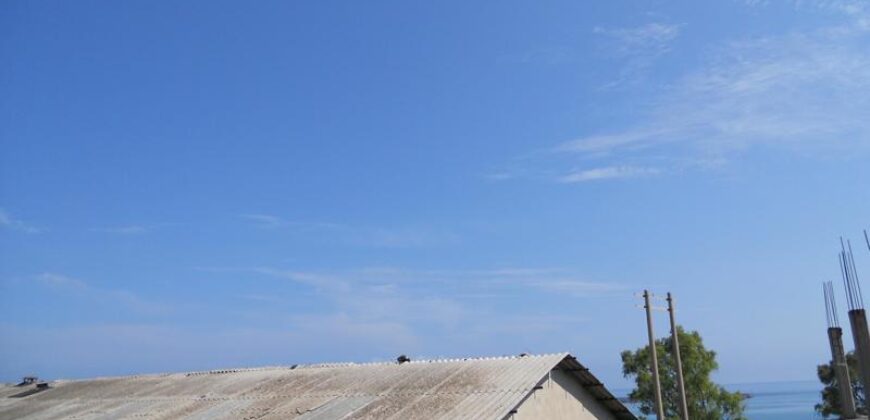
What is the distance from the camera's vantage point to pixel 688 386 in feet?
121

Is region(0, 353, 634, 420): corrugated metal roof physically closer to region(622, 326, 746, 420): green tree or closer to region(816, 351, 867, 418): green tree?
region(622, 326, 746, 420): green tree

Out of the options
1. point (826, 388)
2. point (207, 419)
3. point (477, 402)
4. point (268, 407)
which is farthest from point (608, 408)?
point (826, 388)

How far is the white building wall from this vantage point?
20.0 meters

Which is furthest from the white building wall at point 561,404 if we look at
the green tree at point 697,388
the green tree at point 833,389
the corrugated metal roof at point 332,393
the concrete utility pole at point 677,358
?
the green tree at point 833,389

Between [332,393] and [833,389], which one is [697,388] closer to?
[833,389]

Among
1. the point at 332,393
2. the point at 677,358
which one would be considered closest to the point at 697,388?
the point at 677,358

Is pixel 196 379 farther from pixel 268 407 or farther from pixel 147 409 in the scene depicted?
pixel 268 407

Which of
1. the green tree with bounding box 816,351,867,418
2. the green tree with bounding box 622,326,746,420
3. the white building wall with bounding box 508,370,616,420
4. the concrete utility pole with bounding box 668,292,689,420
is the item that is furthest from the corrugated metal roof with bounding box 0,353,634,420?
the green tree with bounding box 816,351,867,418

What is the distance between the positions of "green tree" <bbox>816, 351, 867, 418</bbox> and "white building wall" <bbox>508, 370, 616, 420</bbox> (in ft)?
102

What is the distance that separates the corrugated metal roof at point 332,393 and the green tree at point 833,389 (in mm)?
30388

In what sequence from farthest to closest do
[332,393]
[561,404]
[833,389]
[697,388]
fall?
1. [833,389]
2. [697,388]
3. [332,393]
4. [561,404]

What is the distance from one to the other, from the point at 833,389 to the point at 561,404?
35850 mm

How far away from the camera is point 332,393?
2369 centimetres

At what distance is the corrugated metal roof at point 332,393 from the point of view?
2020cm
